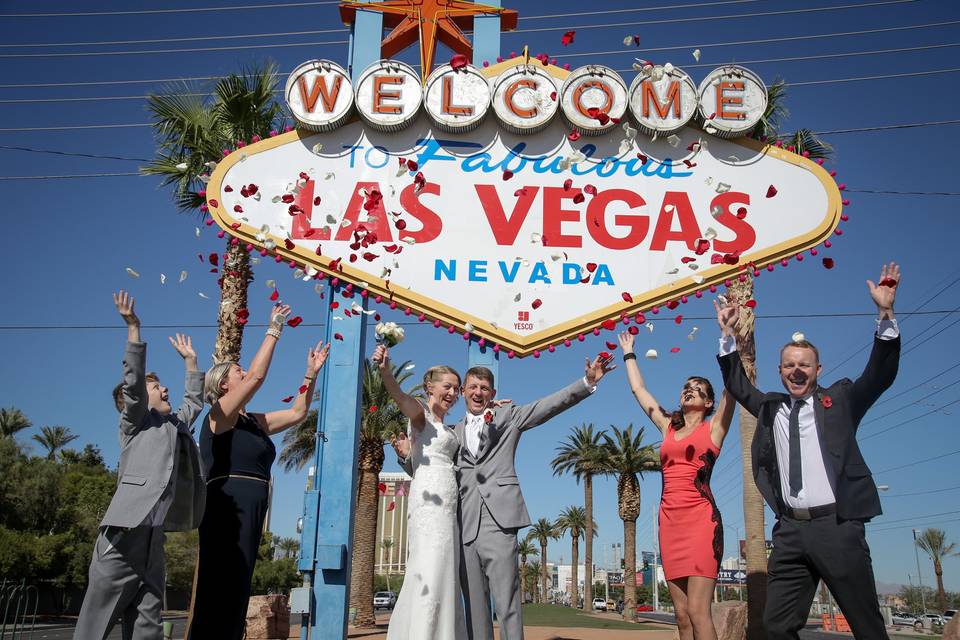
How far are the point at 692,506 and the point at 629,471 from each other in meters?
32.3

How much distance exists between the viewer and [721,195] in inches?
278

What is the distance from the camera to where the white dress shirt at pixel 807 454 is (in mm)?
3902

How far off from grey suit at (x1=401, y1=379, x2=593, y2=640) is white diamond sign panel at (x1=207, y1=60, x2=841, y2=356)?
5.27ft

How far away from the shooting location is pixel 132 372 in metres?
4.33

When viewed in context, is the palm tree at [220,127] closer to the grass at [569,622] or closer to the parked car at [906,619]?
the grass at [569,622]

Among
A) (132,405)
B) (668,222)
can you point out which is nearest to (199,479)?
(132,405)

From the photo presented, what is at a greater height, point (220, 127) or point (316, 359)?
point (220, 127)

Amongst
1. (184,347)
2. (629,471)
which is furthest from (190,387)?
(629,471)

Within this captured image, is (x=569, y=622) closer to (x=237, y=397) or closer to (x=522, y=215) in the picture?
(x=522, y=215)

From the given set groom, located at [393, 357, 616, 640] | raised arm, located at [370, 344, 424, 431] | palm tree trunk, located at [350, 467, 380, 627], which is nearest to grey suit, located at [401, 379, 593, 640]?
groom, located at [393, 357, 616, 640]

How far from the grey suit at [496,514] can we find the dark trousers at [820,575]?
1487 millimetres

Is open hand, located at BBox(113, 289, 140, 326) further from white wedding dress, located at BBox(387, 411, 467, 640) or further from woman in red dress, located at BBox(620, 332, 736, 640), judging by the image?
woman in red dress, located at BBox(620, 332, 736, 640)

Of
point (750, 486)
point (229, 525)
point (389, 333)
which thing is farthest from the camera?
point (750, 486)

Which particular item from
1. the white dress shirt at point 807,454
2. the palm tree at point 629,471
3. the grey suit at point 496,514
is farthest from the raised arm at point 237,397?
the palm tree at point 629,471
